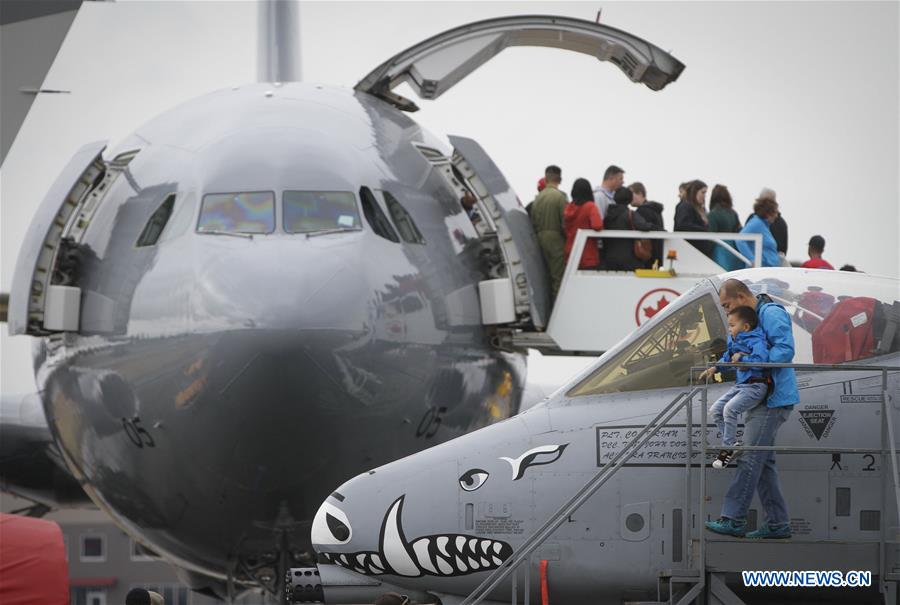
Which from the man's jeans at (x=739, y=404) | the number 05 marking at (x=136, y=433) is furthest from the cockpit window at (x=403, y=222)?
the man's jeans at (x=739, y=404)

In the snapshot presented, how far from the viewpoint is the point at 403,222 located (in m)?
14.6

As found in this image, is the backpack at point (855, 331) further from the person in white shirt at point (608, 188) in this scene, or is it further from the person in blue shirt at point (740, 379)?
the person in white shirt at point (608, 188)

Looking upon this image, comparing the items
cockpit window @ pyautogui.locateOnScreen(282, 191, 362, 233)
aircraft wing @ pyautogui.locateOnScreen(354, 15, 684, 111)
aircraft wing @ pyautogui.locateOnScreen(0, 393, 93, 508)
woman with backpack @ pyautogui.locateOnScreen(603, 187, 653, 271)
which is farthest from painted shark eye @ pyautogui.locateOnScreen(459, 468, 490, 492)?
aircraft wing @ pyautogui.locateOnScreen(0, 393, 93, 508)

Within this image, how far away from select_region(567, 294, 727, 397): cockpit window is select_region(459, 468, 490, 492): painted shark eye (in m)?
0.82

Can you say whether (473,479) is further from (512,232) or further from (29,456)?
(29,456)

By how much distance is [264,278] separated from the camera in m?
13.0

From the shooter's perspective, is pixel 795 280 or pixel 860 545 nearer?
pixel 860 545

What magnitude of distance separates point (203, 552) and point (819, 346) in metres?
7.44

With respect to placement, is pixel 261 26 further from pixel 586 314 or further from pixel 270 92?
pixel 586 314

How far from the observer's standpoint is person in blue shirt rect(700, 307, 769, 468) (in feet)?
30.6

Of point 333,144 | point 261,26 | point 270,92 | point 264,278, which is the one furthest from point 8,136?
point 261,26

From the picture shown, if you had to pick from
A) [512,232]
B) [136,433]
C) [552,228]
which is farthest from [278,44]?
[136,433]

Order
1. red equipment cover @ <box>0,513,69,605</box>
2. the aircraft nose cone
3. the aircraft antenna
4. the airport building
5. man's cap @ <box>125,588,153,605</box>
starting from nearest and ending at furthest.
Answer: red equipment cover @ <box>0,513,69,605</box>, man's cap @ <box>125,588,153,605</box>, the aircraft nose cone, the aircraft antenna, the airport building

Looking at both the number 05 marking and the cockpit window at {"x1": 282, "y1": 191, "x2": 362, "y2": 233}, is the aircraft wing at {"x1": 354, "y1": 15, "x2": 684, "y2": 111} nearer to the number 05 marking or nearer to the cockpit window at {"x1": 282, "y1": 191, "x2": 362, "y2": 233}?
the cockpit window at {"x1": 282, "y1": 191, "x2": 362, "y2": 233}
